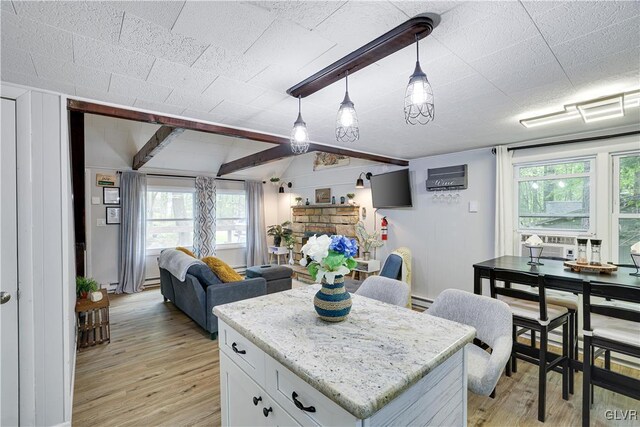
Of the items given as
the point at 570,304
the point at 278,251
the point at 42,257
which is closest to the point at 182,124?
the point at 42,257

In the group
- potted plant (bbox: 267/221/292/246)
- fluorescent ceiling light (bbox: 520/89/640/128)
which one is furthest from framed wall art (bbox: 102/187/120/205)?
fluorescent ceiling light (bbox: 520/89/640/128)

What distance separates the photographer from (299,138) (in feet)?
5.99

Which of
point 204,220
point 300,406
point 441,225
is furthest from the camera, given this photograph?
point 204,220

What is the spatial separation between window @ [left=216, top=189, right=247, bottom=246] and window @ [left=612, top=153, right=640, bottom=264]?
624 cm

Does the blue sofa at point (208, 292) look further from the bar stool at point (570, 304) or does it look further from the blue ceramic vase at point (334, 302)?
the bar stool at point (570, 304)

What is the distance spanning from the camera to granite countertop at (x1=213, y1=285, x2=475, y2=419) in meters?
0.93

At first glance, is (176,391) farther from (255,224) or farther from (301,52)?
(255,224)

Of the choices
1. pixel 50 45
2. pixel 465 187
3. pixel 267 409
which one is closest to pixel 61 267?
pixel 50 45

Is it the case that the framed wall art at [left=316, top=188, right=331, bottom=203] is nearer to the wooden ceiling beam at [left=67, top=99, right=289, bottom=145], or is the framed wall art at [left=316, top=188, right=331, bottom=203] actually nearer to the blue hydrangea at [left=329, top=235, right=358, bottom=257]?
the wooden ceiling beam at [left=67, top=99, right=289, bottom=145]

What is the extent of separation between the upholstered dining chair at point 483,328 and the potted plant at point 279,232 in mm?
5306

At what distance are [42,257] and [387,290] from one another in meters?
2.27

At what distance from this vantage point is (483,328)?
1736 millimetres

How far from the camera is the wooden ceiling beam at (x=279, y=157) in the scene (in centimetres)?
354

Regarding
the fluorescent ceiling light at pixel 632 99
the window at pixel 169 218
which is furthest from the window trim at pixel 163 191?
the fluorescent ceiling light at pixel 632 99
